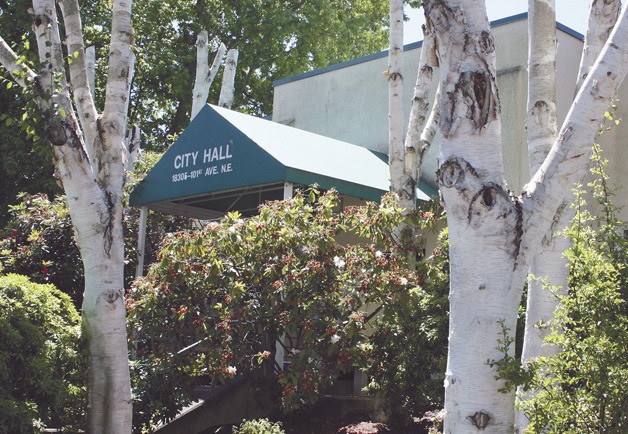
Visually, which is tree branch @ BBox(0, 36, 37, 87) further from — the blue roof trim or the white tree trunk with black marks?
the blue roof trim

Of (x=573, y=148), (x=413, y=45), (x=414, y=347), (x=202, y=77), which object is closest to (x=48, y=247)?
(x=202, y=77)

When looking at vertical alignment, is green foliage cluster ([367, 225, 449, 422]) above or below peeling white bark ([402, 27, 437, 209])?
below

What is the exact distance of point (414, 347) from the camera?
8406mm

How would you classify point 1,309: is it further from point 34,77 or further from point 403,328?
point 403,328

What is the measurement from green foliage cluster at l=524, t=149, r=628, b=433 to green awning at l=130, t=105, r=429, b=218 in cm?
660

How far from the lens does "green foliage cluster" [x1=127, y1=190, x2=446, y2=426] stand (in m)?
8.65

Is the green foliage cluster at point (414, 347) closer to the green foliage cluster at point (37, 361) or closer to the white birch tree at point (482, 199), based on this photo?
the green foliage cluster at point (37, 361)

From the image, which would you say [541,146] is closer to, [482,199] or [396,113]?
[482,199]

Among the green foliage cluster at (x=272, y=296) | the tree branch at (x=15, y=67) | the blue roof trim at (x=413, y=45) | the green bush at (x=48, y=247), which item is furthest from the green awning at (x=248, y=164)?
the tree branch at (x=15, y=67)

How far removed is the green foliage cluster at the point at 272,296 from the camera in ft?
28.4

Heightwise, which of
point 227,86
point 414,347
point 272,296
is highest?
point 227,86

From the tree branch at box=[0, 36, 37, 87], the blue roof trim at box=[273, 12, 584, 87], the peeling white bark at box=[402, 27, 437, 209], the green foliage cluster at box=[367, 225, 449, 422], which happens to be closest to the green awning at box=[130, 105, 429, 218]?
the peeling white bark at box=[402, 27, 437, 209]

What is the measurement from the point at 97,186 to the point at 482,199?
476 cm

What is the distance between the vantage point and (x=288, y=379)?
861cm
